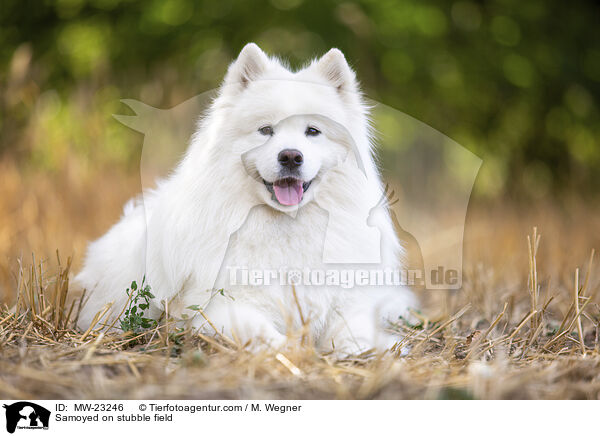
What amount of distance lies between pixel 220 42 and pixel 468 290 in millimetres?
4079

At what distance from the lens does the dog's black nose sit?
2455mm

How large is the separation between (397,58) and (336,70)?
186 inches

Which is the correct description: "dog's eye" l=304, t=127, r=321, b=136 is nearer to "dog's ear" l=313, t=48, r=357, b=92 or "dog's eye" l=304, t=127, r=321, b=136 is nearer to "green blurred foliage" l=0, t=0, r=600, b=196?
"dog's ear" l=313, t=48, r=357, b=92

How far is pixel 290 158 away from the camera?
2465mm

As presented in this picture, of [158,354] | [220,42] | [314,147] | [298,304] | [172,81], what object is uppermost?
[220,42]

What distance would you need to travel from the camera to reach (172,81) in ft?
16.5

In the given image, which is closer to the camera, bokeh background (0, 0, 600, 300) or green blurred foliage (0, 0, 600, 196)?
bokeh background (0, 0, 600, 300)

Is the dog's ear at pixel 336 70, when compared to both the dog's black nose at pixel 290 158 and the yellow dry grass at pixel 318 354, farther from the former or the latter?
the yellow dry grass at pixel 318 354

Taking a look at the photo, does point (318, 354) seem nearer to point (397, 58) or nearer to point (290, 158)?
point (290, 158)
